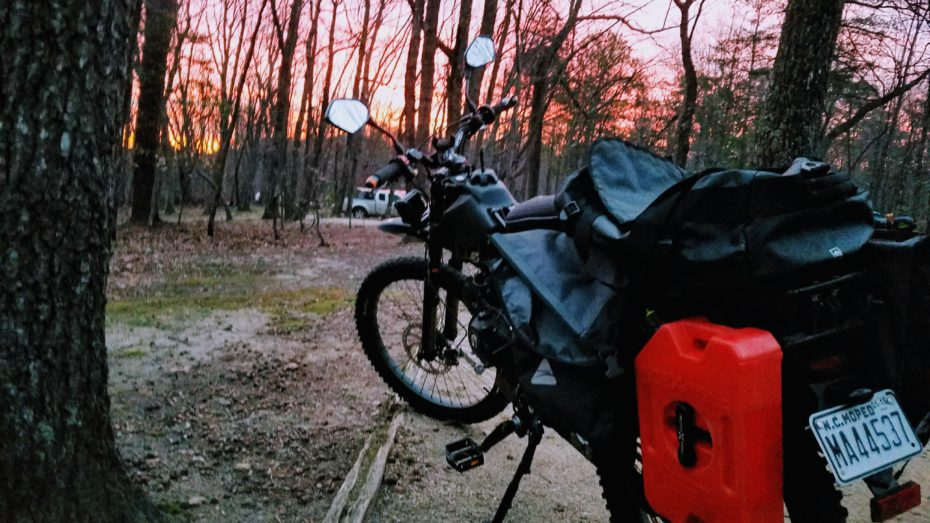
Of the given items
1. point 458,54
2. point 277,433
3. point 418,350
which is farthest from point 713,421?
point 458,54

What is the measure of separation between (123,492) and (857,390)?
2123mm

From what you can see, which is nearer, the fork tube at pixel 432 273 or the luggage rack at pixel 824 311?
the luggage rack at pixel 824 311

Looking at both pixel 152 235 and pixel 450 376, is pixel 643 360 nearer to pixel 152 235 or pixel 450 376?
pixel 450 376

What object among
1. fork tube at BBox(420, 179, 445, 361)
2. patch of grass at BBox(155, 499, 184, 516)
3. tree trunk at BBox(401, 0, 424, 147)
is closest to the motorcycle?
fork tube at BBox(420, 179, 445, 361)

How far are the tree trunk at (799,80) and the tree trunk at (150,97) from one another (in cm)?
1244

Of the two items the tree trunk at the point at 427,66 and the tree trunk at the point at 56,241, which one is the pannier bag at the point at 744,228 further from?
the tree trunk at the point at 427,66

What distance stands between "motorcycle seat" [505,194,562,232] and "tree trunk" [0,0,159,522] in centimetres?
136

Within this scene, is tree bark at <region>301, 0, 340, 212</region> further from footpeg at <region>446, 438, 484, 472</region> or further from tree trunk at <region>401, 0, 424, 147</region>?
footpeg at <region>446, 438, 484, 472</region>

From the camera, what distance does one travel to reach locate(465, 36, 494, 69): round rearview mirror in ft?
10.0

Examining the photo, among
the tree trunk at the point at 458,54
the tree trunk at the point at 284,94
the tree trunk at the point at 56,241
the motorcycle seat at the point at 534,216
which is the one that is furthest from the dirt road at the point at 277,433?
A: the tree trunk at the point at 284,94

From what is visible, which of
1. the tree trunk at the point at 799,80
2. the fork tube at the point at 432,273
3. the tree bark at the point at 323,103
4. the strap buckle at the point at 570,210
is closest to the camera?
the strap buckle at the point at 570,210

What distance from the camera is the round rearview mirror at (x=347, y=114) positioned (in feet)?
9.07

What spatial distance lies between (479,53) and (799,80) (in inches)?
151

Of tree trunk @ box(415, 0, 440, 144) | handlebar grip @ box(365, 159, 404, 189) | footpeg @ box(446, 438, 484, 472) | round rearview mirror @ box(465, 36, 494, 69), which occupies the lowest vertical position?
footpeg @ box(446, 438, 484, 472)
